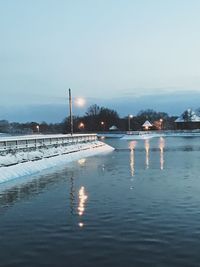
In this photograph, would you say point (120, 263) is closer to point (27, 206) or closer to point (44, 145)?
point (27, 206)

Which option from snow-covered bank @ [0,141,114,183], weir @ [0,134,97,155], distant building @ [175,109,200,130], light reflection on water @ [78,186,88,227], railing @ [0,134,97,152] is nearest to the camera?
light reflection on water @ [78,186,88,227]

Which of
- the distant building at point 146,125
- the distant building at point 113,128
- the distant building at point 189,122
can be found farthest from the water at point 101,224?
the distant building at point 189,122

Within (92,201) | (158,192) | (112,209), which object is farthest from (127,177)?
(112,209)

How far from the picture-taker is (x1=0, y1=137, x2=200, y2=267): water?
8547 millimetres

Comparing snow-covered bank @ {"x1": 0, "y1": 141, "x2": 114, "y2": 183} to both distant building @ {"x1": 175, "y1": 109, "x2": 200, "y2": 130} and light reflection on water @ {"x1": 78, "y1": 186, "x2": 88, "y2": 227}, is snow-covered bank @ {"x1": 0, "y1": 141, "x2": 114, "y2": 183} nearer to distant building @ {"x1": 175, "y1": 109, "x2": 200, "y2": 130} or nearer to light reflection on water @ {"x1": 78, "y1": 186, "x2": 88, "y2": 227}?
light reflection on water @ {"x1": 78, "y1": 186, "x2": 88, "y2": 227}

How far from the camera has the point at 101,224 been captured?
1143 cm

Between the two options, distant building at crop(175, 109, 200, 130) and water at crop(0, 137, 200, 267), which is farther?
distant building at crop(175, 109, 200, 130)

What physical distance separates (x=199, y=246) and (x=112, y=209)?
4599 millimetres

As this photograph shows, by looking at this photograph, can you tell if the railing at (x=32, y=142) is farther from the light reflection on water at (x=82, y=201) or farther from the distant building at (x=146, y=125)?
the distant building at (x=146, y=125)

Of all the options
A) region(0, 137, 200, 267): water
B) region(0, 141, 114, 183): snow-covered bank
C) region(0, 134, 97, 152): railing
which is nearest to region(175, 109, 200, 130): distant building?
region(0, 134, 97, 152): railing

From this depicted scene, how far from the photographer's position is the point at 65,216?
12602 mm

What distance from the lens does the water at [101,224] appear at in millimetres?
8547

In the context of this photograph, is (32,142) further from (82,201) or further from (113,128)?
(113,128)

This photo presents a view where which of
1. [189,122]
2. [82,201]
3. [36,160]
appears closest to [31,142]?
[36,160]
